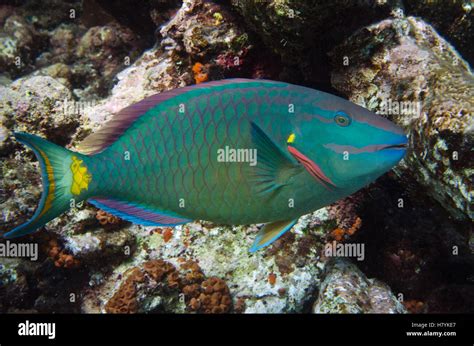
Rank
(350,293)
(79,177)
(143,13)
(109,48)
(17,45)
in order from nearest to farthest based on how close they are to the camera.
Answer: (79,177)
(350,293)
(143,13)
(109,48)
(17,45)

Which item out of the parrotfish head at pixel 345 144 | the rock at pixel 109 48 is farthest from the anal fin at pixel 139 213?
the rock at pixel 109 48

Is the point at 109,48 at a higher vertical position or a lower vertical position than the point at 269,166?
higher

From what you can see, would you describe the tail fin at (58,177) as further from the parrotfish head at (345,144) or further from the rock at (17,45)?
the rock at (17,45)

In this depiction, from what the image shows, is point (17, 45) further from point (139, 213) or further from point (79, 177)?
point (139, 213)

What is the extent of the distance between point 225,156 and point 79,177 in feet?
2.84

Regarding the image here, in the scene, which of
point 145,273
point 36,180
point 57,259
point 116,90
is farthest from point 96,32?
point 145,273

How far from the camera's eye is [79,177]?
1965 mm

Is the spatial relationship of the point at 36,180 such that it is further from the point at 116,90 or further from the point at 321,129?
the point at 321,129

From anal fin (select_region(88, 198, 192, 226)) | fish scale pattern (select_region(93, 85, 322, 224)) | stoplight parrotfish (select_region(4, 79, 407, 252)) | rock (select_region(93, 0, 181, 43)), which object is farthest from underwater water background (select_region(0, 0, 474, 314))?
anal fin (select_region(88, 198, 192, 226))

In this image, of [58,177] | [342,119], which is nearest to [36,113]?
[58,177]

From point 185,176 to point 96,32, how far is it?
651 cm

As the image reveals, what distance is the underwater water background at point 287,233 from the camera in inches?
134

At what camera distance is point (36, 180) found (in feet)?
13.7

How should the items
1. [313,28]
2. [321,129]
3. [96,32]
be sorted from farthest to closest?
[96,32] → [313,28] → [321,129]
